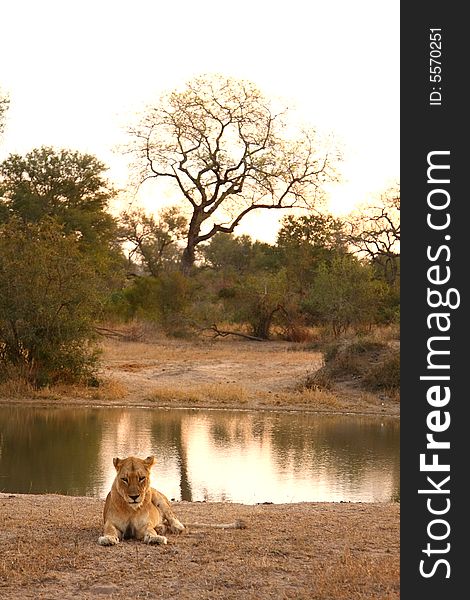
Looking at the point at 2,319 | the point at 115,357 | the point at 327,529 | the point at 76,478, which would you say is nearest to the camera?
the point at 327,529

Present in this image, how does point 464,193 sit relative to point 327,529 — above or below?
above

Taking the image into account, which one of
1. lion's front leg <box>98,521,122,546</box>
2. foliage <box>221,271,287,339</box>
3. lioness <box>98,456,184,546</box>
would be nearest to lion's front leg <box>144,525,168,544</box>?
lioness <box>98,456,184,546</box>

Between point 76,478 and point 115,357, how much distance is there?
1668cm

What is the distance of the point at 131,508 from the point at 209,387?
15943mm

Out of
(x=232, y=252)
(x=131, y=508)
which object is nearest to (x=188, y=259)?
(x=232, y=252)

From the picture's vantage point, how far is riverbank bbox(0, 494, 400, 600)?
23.4 ft

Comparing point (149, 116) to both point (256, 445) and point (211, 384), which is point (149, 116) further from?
point (256, 445)

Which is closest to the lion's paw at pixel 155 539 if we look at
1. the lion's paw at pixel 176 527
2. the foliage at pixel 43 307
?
the lion's paw at pixel 176 527

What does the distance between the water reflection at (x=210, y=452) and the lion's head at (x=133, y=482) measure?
178 inches

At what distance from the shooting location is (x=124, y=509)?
8484mm

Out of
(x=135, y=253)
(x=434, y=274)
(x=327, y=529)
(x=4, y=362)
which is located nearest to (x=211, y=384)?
(x=4, y=362)

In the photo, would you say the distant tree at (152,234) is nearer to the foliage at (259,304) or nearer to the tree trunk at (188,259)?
the tree trunk at (188,259)

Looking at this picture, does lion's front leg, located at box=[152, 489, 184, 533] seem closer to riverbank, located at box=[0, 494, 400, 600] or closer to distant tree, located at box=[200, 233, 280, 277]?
riverbank, located at box=[0, 494, 400, 600]

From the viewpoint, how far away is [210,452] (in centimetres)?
1653
